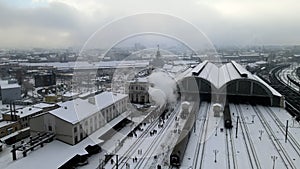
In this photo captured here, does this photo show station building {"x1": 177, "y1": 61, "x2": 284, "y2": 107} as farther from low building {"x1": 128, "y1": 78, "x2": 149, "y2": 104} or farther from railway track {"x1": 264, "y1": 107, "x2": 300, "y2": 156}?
low building {"x1": 128, "y1": 78, "x2": 149, "y2": 104}

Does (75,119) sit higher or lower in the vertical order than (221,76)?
lower

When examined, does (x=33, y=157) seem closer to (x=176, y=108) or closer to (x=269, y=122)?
(x=176, y=108)

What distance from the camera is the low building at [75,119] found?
11.9 metres

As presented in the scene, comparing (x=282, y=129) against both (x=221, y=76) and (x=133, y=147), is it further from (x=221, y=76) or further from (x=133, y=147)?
(x=221, y=76)

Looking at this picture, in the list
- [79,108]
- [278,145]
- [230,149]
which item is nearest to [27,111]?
[79,108]

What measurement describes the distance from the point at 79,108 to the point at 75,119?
1.41 m

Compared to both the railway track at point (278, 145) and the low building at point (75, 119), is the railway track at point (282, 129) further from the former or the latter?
the low building at point (75, 119)

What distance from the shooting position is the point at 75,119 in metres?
12.4

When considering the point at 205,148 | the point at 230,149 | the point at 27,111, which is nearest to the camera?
the point at 230,149

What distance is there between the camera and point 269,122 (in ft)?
54.4

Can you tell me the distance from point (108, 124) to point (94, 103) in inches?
58.3

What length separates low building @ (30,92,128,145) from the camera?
1188cm

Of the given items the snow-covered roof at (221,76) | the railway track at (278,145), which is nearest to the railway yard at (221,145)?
the railway track at (278,145)

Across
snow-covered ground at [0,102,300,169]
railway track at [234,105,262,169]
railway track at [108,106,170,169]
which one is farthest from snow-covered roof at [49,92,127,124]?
railway track at [234,105,262,169]
